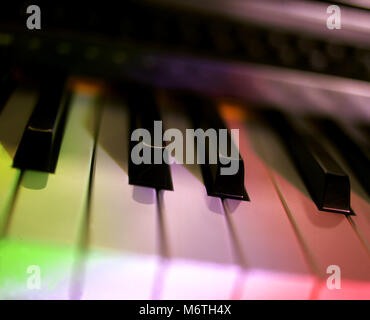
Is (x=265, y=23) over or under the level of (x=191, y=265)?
over

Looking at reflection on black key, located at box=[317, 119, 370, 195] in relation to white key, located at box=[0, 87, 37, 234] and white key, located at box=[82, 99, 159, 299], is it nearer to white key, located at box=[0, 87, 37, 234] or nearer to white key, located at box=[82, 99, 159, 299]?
white key, located at box=[82, 99, 159, 299]

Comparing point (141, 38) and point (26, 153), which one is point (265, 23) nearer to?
point (141, 38)

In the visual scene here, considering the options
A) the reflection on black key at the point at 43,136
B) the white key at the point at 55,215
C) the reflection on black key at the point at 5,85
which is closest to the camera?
the white key at the point at 55,215

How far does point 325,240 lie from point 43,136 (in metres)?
0.46

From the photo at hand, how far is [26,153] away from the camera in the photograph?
0.61 meters

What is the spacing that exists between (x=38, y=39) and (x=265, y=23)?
0.49 metres

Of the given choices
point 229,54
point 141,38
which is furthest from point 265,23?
point 141,38

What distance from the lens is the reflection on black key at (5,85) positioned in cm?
79

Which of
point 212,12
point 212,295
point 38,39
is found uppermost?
point 212,12

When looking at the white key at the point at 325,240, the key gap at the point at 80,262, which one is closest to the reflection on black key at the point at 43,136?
the key gap at the point at 80,262

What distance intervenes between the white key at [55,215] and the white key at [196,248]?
121 mm

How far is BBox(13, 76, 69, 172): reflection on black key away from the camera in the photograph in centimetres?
60

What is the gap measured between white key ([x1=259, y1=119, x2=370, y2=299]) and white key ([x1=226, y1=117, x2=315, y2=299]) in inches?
0.8

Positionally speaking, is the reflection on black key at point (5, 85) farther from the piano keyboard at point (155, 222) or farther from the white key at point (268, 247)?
the white key at point (268, 247)
